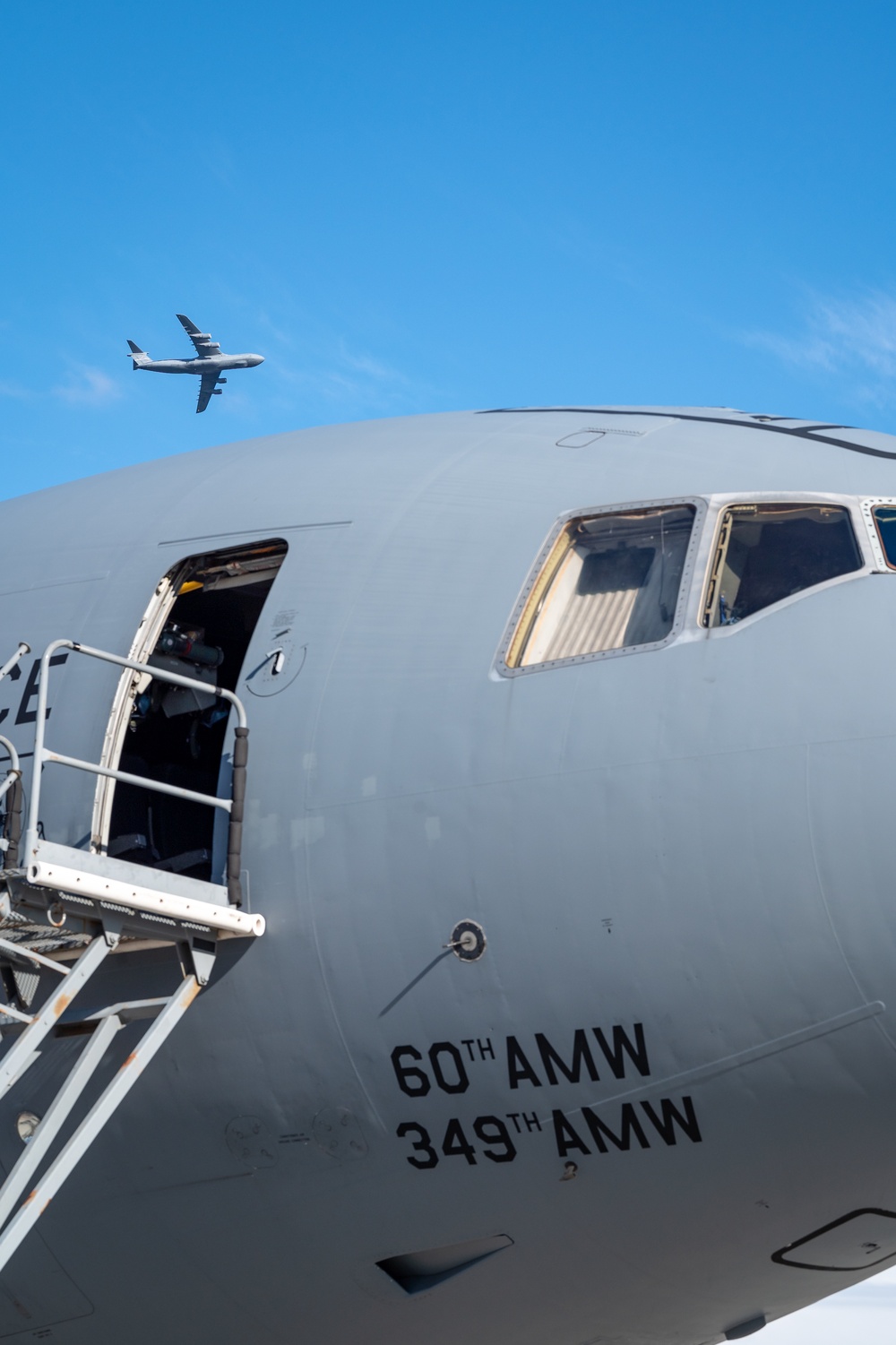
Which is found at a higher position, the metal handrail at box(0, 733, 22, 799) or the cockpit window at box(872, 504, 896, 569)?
the cockpit window at box(872, 504, 896, 569)

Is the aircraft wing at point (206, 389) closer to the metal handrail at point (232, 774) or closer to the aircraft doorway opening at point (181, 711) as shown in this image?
the aircraft doorway opening at point (181, 711)

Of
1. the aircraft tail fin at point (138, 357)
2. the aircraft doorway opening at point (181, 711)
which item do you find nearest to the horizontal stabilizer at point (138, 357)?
the aircraft tail fin at point (138, 357)

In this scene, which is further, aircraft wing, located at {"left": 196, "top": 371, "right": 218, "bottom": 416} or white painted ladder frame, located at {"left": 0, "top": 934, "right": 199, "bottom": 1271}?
aircraft wing, located at {"left": 196, "top": 371, "right": 218, "bottom": 416}

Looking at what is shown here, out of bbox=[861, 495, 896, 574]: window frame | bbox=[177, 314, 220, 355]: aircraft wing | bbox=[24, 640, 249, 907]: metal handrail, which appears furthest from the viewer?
bbox=[177, 314, 220, 355]: aircraft wing

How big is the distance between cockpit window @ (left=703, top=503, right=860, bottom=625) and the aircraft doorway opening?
2.81 m

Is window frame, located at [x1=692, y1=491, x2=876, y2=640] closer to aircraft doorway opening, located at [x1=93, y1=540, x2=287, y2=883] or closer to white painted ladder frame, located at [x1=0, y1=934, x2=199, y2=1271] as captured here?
aircraft doorway opening, located at [x1=93, y1=540, x2=287, y2=883]

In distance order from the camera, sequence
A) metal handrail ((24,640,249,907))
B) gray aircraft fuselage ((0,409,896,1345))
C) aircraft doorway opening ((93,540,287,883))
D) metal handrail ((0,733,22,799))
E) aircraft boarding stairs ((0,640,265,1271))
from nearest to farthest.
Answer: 1. gray aircraft fuselage ((0,409,896,1345))
2. aircraft boarding stairs ((0,640,265,1271))
3. metal handrail ((24,640,249,907))
4. metal handrail ((0,733,22,799))
5. aircraft doorway opening ((93,540,287,883))

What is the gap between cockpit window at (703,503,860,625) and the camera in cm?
775

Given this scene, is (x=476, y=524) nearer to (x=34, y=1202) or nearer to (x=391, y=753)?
(x=391, y=753)

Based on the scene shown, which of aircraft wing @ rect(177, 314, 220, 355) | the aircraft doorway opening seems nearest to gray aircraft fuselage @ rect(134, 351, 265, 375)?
aircraft wing @ rect(177, 314, 220, 355)

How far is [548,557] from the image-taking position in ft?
27.2

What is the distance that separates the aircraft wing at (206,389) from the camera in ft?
301

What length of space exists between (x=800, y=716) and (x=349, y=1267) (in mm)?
3790

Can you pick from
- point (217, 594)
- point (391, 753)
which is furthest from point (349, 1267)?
point (217, 594)
